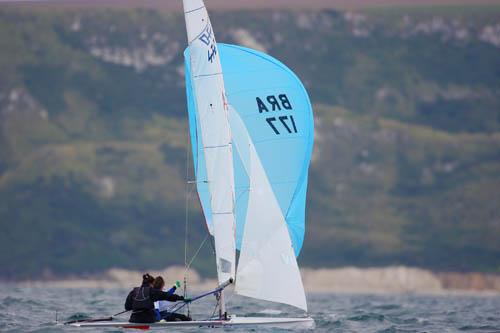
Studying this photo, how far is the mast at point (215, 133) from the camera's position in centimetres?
3275

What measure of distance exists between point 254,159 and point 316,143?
127 meters

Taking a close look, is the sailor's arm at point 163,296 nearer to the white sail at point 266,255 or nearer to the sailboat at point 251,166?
the sailboat at point 251,166

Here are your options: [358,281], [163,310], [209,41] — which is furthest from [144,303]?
[358,281]

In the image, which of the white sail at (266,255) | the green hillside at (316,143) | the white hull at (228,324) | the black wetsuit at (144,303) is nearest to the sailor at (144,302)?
the black wetsuit at (144,303)

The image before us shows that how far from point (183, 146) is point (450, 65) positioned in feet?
148

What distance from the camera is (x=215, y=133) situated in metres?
32.8

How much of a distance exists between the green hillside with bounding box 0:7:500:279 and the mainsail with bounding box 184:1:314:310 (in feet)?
313

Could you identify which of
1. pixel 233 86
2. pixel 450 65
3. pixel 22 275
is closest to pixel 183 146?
pixel 22 275

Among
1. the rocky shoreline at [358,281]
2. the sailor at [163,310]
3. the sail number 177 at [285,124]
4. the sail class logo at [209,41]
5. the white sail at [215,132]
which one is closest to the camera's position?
the sailor at [163,310]

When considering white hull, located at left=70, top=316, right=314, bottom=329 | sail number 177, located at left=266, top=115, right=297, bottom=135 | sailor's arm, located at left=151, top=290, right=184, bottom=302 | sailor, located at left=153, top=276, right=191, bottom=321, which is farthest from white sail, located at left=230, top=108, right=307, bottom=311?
sailor's arm, located at left=151, top=290, right=184, bottom=302

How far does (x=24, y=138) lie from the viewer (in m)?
159

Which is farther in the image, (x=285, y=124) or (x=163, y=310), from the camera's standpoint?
(x=285, y=124)

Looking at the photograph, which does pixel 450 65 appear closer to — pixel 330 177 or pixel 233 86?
pixel 330 177

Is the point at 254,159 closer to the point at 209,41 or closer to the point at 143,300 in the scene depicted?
the point at 209,41
